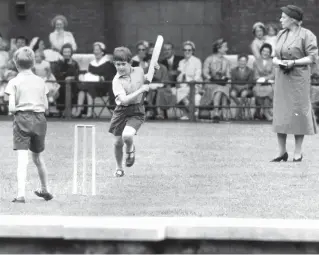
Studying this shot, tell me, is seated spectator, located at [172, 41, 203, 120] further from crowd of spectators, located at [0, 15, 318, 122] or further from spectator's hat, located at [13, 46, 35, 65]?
spectator's hat, located at [13, 46, 35, 65]

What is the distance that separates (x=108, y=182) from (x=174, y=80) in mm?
10246

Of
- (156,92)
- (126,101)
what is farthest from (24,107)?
(156,92)

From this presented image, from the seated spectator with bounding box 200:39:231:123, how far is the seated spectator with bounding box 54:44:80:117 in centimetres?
249

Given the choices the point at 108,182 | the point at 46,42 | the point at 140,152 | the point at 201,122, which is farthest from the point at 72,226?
the point at 46,42

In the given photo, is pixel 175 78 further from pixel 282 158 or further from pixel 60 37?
pixel 282 158

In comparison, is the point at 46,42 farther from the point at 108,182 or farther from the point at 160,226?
the point at 160,226

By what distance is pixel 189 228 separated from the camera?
916 cm

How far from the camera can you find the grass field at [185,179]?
36.2 ft

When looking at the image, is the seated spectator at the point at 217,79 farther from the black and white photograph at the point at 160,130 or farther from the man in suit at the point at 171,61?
the man in suit at the point at 171,61

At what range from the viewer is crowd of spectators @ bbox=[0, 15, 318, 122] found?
74.7 feet

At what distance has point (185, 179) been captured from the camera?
13.4 m

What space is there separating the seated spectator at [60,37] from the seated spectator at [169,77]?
1.88m

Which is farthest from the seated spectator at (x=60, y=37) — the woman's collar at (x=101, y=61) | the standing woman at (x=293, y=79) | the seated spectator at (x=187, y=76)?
the standing woman at (x=293, y=79)

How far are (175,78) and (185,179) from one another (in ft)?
32.8
